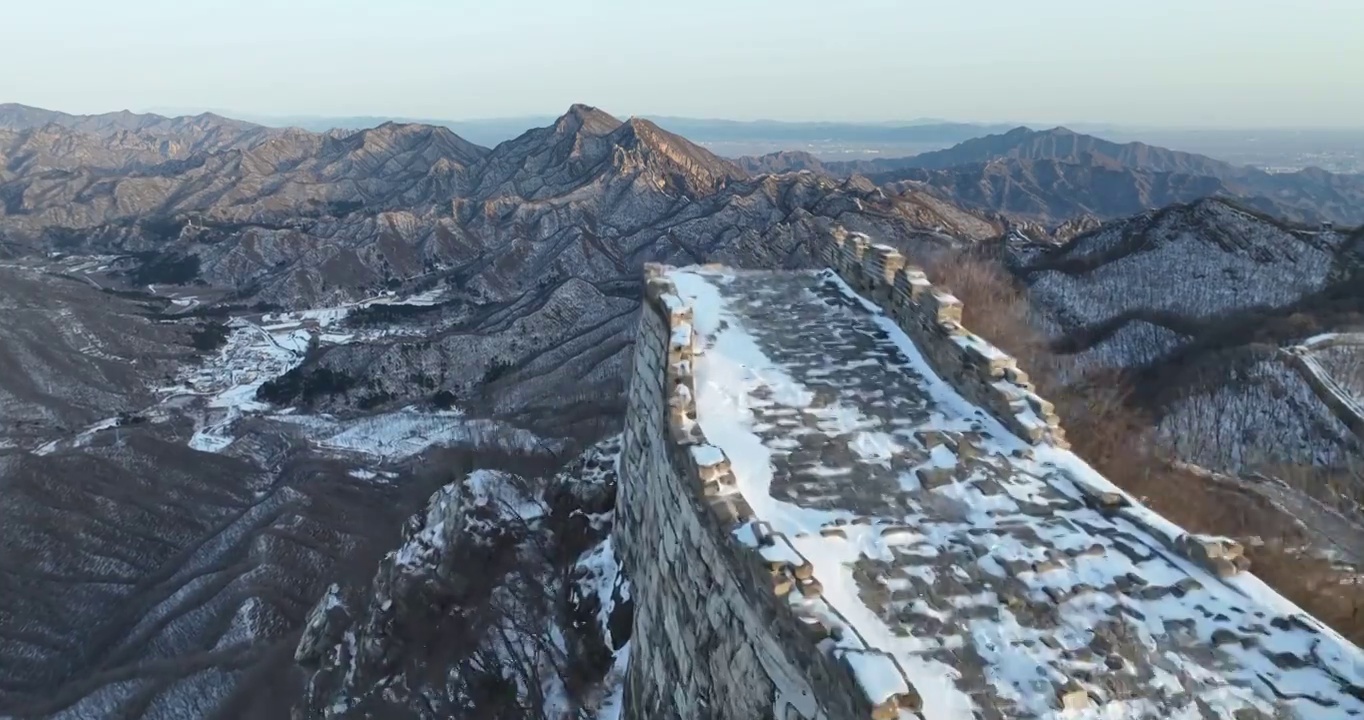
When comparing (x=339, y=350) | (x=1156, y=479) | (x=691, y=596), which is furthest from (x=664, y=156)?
(x=691, y=596)

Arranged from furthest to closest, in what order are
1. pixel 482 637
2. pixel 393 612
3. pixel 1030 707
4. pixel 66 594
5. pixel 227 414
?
pixel 227 414 < pixel 66 594 < pixel 393 612 < pixel 482 637 < pixel 1030 707

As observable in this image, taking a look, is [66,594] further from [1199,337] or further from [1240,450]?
[1199,337]

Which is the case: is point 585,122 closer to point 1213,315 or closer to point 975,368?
point 1213,315

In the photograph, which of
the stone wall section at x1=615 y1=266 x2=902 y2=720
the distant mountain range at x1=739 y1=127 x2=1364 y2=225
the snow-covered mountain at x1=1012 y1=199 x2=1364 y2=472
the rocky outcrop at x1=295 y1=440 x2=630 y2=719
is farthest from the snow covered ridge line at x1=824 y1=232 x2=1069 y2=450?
the distant mountain range at x1=739 y1=127 x2=1364 y2=225

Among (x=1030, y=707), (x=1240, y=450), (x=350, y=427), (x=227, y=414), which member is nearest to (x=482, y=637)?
(x=1030, y=707)

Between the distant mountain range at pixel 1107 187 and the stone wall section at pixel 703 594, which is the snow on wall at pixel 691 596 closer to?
the stone wall section at pixel 703 594

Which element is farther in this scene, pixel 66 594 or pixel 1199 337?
pixel 66 594

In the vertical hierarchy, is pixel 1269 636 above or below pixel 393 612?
above
